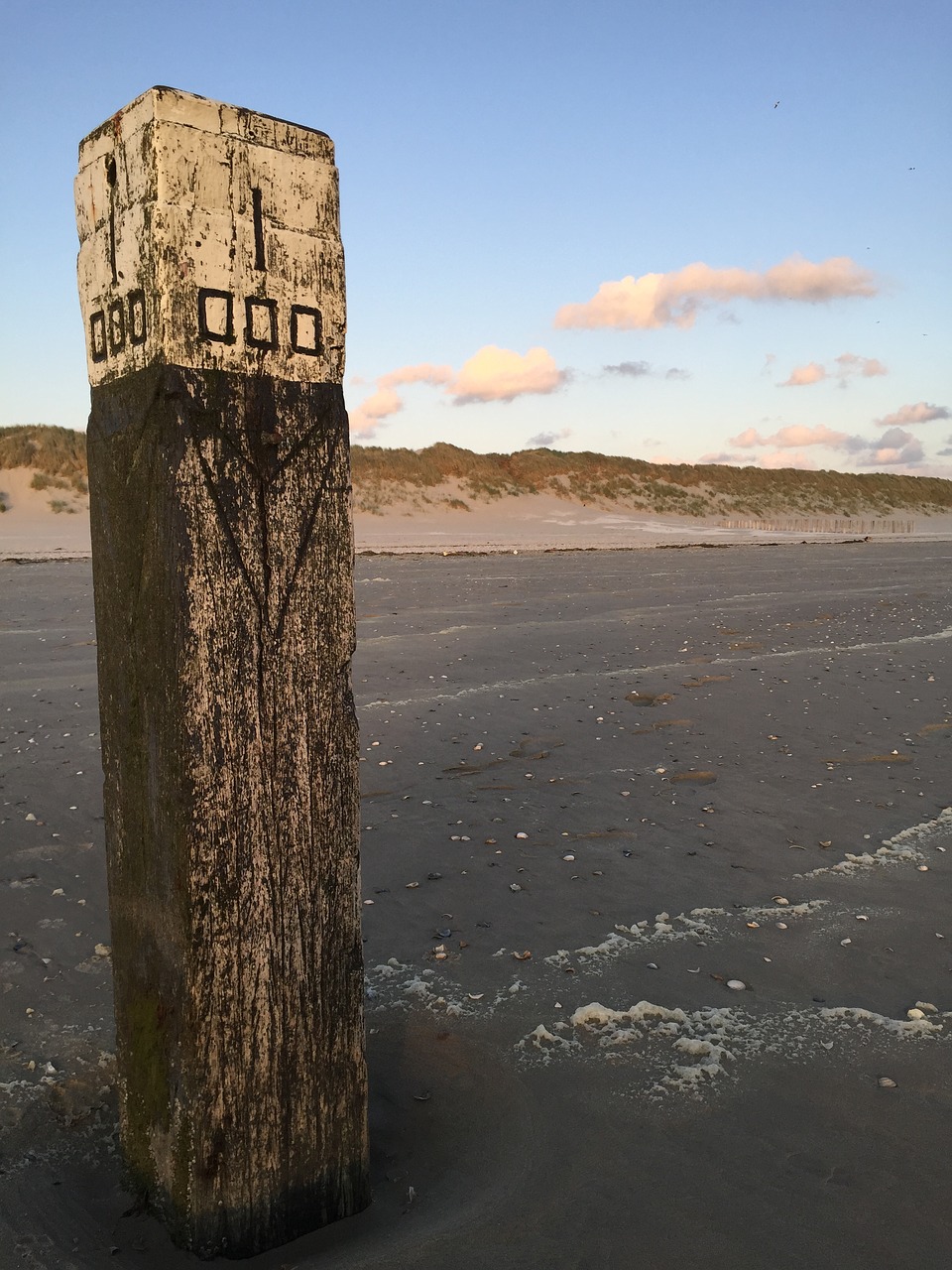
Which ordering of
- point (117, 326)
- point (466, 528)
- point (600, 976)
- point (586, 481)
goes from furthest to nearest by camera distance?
point (586, 481)
point (466, 528)
point (600, 976)
point (117, 326)

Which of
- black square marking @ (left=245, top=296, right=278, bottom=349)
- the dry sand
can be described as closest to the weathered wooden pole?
black square marking @ (left=245, top=296, right=278, bottom=349)

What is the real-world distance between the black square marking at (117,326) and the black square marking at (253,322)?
269 millimetres

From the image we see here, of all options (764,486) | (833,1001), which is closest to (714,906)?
(833,1001)

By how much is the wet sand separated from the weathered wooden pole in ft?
1.04

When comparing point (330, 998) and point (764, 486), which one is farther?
point (764, 486)

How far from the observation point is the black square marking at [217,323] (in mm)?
1970

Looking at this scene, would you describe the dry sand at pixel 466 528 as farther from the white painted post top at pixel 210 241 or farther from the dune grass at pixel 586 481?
the white painted post top at pixel 210 241

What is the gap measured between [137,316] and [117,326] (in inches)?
4.4

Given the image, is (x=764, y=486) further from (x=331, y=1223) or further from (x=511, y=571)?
(x=331, y=1223)

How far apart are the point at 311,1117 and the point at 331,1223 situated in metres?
0.27

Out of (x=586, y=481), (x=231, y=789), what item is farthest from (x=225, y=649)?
(x=586, y=481)

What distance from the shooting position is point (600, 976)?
11.4 feet

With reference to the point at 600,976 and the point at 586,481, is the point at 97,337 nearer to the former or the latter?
the point at 600,976

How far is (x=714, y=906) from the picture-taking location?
404cm
